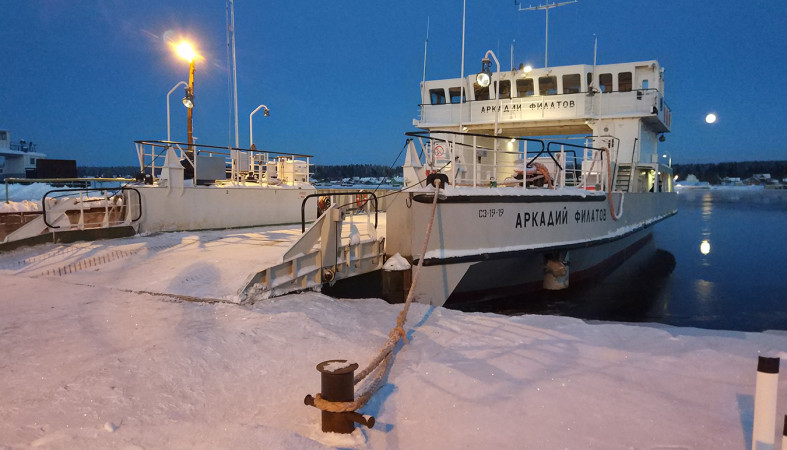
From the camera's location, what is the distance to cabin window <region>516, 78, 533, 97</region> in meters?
14.4

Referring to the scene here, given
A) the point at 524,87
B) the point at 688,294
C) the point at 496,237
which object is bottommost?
the point at 688,294

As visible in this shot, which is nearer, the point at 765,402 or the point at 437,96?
the point at 765,402

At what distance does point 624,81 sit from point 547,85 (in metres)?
2.23

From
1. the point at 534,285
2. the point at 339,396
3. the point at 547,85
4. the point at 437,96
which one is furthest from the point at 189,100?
the point at 339,396

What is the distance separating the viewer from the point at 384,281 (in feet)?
22.4

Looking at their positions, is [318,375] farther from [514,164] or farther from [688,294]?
[688,294]

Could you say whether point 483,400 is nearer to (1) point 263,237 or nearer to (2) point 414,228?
(2) point 414,228

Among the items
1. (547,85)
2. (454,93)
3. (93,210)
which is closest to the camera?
(93,210)

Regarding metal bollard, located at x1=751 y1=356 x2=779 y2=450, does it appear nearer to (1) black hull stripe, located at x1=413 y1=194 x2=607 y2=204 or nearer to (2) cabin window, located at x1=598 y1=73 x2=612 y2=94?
(1) black hull stripe, located at x1=413 y1=194 x2=607 y2=204

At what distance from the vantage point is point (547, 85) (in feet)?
47.1

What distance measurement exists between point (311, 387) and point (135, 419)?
1.12 metres

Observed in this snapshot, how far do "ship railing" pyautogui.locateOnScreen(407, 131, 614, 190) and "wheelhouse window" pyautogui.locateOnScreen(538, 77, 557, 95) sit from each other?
2067 millimetres

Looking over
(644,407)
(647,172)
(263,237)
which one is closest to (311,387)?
(644,407)

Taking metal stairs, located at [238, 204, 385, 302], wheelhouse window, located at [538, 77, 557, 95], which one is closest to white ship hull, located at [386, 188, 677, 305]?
metal stairs, located at [238, 204, 385, 302]
